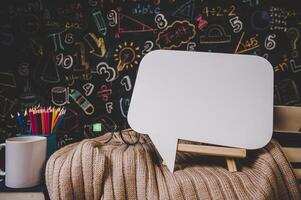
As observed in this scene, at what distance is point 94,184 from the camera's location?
1.07 m

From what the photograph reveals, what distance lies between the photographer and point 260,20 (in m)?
1.66

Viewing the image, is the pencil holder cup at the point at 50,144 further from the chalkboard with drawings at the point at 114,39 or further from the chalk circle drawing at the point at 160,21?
the chalk circle drawing at the point at 160,21

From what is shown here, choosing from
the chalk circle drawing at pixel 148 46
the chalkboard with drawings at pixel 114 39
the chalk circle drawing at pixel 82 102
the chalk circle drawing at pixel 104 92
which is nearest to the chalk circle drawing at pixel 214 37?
the chalkboard with drawings at pixel 114 39

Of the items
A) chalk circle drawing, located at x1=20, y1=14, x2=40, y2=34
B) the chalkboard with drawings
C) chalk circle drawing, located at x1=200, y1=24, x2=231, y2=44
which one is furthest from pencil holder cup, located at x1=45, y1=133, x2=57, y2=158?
chalk circle drawing, located at x1=200, y1=24, x2=231, y2=44

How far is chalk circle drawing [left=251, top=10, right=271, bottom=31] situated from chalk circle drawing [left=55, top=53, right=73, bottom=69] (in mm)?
926

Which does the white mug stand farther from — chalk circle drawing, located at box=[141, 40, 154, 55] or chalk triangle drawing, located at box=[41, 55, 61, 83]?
chalk circle drawing, located at box=[141, 40, 154, 55]

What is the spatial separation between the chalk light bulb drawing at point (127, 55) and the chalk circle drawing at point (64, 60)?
9.0 inches

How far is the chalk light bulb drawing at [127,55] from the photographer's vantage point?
167 cm

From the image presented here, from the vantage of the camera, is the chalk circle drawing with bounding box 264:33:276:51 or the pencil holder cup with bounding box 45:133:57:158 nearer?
the pencil holder cup with bounding box 45:133:57:158

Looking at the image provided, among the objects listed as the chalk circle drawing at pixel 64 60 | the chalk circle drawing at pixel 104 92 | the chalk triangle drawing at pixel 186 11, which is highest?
the chalk triangle drawing at pixel 186 11

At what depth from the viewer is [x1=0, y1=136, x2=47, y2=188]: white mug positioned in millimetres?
1192

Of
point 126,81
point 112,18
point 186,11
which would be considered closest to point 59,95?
point 126,81

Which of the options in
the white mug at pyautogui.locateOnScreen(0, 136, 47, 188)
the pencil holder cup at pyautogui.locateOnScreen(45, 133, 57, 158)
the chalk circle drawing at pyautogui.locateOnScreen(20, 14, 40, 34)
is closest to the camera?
the white mug at pyautogui.locateOnScreen(0, 136, 47, 188)

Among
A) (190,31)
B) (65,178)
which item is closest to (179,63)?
(190,31)
